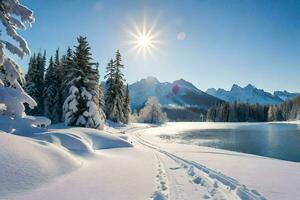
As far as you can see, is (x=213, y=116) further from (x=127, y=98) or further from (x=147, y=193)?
(x=147, y=193)

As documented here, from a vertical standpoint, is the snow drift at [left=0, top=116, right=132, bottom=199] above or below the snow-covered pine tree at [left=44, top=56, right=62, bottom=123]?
below

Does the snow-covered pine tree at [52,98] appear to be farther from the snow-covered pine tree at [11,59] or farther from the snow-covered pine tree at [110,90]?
the snow-covered pine tree at [11,59]

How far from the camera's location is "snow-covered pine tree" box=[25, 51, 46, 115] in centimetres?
5117

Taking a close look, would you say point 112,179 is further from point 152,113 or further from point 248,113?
point 248,113

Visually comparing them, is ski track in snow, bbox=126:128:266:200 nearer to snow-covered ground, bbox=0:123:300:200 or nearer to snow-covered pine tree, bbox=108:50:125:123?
snow-covered ground, bbox=0:123:300:200

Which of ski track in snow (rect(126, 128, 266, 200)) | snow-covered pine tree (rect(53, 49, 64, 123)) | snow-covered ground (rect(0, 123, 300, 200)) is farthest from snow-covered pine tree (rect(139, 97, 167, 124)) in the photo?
ski track in snow (rect(126, 128, 266, 200))

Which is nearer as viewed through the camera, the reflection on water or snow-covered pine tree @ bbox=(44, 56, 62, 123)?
the reflection on water

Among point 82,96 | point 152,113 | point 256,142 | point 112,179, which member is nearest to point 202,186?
point 112,179

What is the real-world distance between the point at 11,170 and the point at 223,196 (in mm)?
6021

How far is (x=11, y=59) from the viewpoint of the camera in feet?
49.1

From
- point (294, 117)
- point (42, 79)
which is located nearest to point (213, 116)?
point (294, 117)

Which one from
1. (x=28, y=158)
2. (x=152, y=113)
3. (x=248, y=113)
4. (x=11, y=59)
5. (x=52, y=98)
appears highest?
(x=248, y=113)

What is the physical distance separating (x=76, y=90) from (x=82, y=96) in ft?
3.24

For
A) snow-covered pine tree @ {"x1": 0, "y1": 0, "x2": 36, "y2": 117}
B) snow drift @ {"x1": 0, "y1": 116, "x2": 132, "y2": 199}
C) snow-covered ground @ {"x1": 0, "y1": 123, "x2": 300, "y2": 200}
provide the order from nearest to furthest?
snow drift @ {"x1": 0, "y1": 116, "x2": 132, "y2": 199} → snow-covered ground @ {"x1": 0, "y1": 123, "x2": 300, "y2": 200} → snow-covered pine tree @ {"x1": 0, "y1": 0, "x2": 36, "y2": 117}
